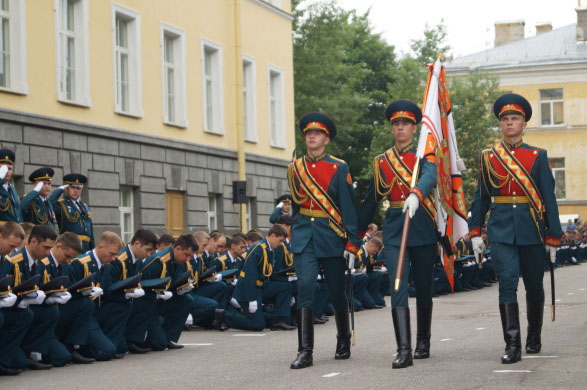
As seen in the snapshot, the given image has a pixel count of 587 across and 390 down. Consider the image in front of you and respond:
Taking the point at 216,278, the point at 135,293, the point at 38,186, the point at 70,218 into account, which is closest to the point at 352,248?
the point at 135,293

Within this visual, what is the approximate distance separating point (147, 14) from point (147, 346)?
14894mm

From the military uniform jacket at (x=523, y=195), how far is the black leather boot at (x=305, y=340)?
1.80 m

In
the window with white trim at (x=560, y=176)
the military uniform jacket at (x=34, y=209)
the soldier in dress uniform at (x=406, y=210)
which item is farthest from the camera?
the window with white trim at (x=560, y=176)

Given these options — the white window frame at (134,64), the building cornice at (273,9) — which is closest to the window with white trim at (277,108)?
the building cornice at (273,9)

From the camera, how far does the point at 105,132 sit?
24.5m

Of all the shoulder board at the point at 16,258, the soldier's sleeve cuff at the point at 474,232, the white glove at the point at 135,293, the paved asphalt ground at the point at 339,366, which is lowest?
the paved asphalt ground at the point at 339,366

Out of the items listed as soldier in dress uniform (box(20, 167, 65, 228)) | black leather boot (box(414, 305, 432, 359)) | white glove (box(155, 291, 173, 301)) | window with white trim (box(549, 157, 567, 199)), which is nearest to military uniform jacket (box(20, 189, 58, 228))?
soldier in dress uniform (box(20, 167, 65, 228))

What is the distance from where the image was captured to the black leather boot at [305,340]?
10.6m

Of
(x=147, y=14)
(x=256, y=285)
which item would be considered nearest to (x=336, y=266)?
(x=256, y=285)

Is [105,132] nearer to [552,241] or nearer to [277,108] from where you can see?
[277,108]

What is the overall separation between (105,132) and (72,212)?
6968 mm

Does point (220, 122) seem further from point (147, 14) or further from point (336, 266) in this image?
point (336, 266)

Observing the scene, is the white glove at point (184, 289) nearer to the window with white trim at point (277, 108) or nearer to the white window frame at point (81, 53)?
the white window frame at point (81, 53)

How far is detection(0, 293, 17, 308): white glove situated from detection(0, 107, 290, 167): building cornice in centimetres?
1016
